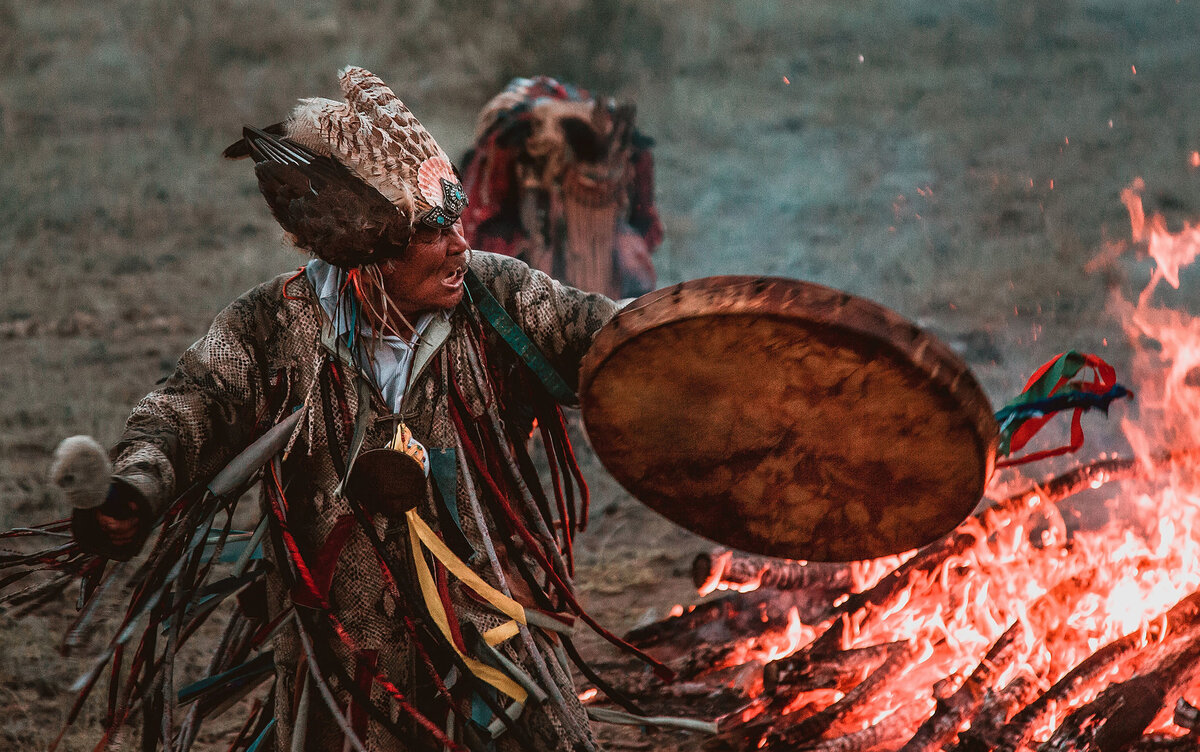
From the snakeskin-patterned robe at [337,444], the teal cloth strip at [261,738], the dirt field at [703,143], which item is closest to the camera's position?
the snakeskin-patterned robe at [337,444]

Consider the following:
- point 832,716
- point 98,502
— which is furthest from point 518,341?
point 832,716

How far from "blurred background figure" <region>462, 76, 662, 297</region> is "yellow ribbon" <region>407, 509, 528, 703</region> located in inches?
124

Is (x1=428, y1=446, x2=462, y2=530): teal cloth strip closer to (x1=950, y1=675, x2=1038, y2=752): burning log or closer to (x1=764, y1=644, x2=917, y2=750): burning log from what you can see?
(x1=764, y1=644, x2=917, y2=750): burning log

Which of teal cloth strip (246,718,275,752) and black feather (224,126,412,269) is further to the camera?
teal cloth strip (246,718,275,752)

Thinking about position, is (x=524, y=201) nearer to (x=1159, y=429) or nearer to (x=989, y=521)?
(x=989, y=521)

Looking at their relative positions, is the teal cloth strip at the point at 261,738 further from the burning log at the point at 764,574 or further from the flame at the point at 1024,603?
the burning log at the point at 764,574

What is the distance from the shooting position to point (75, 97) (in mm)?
6867

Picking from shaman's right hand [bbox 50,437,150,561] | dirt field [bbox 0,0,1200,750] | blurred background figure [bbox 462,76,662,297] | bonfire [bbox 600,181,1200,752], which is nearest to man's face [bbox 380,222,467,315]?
shaman's right hand [bbox 50,437,150,561]

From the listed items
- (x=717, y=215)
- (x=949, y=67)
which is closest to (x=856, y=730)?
(x=717, y=215)

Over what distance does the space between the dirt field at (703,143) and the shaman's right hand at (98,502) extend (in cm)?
Result: 432

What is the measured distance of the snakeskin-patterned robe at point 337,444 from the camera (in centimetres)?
202

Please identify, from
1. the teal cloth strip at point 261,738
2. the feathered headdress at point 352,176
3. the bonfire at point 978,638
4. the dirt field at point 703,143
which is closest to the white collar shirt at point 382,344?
the feathered headdress at point 352,176

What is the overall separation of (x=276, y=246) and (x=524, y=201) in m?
2.23

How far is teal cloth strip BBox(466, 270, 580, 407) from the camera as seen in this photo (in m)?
2.11
